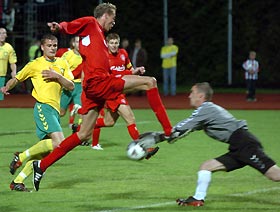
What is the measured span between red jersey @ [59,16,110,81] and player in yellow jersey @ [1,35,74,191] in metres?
0.73

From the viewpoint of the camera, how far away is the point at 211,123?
9875 millimetres

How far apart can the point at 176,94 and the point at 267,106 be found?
24.3 feet

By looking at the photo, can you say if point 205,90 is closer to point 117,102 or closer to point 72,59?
point 117,102

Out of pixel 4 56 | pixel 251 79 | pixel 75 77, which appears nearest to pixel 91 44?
pixel 75 77

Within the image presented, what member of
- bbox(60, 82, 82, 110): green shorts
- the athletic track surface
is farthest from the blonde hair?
the athletic track surface

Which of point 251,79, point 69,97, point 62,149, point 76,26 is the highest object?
point 76,26

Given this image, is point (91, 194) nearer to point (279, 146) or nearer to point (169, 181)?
point (169, 181)

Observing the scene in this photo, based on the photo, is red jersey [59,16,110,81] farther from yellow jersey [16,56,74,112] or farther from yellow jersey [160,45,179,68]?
yellow jersey [160,45,179,68]

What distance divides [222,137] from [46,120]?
3131 millimetres

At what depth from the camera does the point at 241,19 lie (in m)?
39.8

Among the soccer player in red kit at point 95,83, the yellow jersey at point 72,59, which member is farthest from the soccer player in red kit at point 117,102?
the soccer player in red kit at point 95,83

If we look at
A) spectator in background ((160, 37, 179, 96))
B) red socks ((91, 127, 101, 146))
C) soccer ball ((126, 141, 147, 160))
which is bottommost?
spectator in background ((160, 37, 179, 96))

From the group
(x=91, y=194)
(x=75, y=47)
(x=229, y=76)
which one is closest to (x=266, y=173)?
(x=91, y=194)

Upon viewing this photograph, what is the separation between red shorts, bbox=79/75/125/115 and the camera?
10.9m
